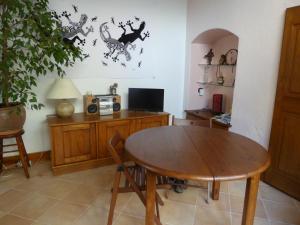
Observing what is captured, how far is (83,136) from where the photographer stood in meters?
2.91

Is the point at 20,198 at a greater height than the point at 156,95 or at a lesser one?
lesser

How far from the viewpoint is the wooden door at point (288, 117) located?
2289 mm

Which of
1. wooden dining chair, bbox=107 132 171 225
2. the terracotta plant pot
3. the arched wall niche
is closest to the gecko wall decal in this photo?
the arched wall niche

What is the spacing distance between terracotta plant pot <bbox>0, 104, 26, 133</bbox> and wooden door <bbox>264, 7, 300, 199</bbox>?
2.87 m

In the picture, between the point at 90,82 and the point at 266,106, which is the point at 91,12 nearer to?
the point at 90,82

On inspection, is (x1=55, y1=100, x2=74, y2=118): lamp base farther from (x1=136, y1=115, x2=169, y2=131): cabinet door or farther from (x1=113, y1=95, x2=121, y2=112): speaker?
(x1=136, y1=115, x2=169, y2=131): cabinet door

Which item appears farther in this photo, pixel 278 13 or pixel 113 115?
pixel 113 115

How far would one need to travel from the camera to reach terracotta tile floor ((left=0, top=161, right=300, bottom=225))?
2.08m

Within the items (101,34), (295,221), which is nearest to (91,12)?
(101,34)

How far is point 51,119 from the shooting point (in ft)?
9.53

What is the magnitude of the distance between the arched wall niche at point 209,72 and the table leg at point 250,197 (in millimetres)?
2322

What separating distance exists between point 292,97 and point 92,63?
258cm

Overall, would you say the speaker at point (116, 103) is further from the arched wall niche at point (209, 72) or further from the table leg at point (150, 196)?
the table leg at point (150, 196)

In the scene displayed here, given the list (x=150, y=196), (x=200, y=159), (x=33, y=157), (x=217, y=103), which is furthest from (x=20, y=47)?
(x=217, y=103)
